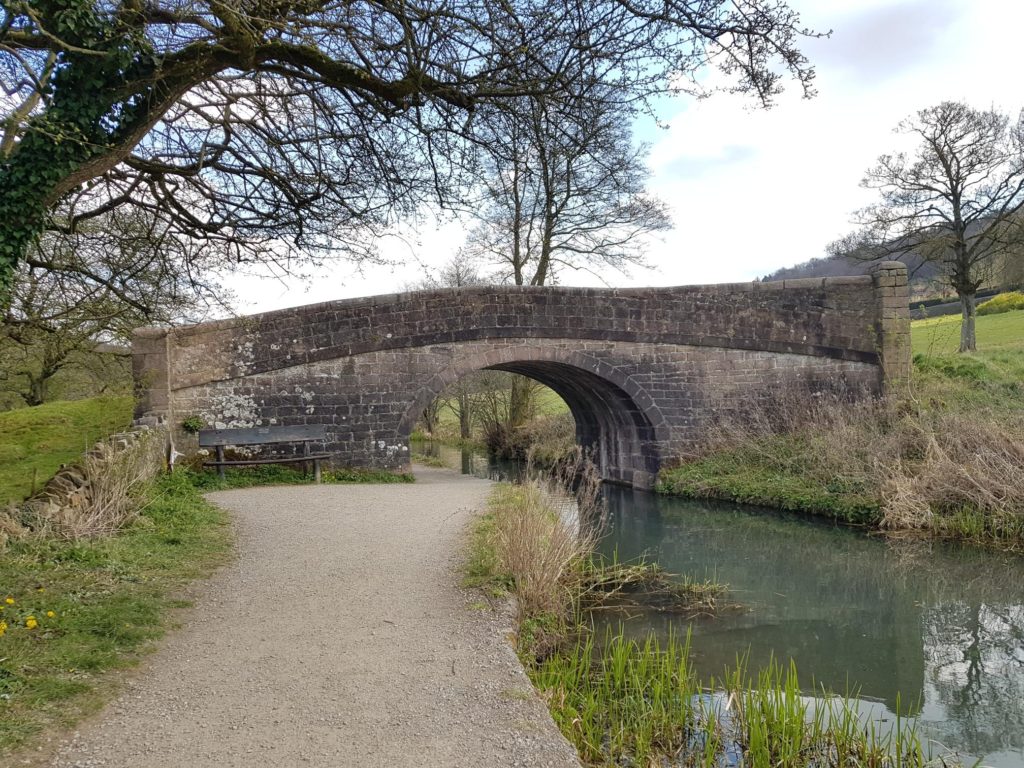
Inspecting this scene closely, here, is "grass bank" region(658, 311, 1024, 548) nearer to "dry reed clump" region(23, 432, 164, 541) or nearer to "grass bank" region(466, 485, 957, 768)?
"grass bank" region(466, 485, 957, 768)

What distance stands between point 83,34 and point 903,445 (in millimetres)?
10324

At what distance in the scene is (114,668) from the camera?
3.59 metres

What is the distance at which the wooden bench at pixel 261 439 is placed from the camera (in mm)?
10875

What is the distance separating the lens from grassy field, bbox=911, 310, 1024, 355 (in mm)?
17956

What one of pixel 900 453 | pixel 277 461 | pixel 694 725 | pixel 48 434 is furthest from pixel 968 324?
pixel 48 434

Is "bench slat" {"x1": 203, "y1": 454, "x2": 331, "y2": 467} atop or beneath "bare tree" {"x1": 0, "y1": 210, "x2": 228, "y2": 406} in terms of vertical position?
beneath

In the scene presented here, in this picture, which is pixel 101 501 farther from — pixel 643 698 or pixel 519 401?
pixel 519 401

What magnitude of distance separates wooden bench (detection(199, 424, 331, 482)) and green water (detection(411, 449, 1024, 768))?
4.51 m

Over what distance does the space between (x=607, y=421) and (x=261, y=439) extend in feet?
22.9

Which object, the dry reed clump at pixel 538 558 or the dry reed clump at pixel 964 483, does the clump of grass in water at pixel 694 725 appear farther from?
the dry reed clump at pixel 964 483

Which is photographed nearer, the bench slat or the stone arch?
the bench slat

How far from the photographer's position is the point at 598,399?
14727 mm

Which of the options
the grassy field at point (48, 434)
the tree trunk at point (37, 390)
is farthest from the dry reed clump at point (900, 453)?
the tree trunk at point (37, 390)

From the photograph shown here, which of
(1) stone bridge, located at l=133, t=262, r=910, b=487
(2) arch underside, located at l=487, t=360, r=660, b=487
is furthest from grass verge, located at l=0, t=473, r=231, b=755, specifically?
(2) arch underside, located at l=487, t=360, r=660, b=487
